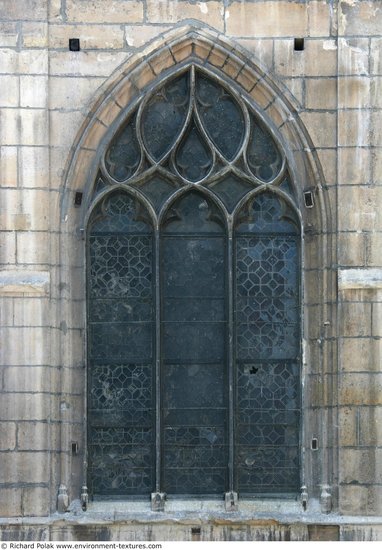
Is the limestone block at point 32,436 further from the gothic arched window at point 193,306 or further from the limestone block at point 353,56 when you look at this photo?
the limestone block at point 353,56

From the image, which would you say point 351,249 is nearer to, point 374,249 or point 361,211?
point 374,249

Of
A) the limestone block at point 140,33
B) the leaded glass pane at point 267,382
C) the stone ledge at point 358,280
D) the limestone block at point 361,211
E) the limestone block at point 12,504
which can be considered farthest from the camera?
the leaded glass pane at point 267,382

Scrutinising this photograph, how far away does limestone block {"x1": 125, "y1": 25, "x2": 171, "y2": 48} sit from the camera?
42.8 feet

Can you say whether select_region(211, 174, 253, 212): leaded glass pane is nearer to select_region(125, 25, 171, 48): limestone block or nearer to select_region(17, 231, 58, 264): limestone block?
select_region(125, 25, 171, 48): limestone block

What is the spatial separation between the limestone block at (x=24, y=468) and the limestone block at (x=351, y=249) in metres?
3.32

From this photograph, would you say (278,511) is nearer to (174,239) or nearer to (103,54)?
(174,239)

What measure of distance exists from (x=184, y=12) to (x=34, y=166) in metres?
2.04

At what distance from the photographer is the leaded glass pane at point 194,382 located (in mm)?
13117

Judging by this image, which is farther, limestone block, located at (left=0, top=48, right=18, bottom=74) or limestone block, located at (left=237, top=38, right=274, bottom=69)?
limestone block, located at (left=237, top=38, right=274, bottom=69)

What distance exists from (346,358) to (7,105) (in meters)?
3.94

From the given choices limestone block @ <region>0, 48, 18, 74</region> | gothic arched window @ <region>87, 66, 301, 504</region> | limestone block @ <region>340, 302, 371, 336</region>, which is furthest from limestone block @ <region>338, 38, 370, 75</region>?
limestone block @ <region>0, 48, 18, 74</region>

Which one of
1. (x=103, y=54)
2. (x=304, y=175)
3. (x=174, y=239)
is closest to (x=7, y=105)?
(x=103, y=54)

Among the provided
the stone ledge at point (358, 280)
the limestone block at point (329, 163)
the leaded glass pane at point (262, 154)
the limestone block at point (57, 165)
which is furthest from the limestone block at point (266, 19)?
the stone ledge at point (358, 280)

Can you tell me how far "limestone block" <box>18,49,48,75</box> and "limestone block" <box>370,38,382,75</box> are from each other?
10.0ft
